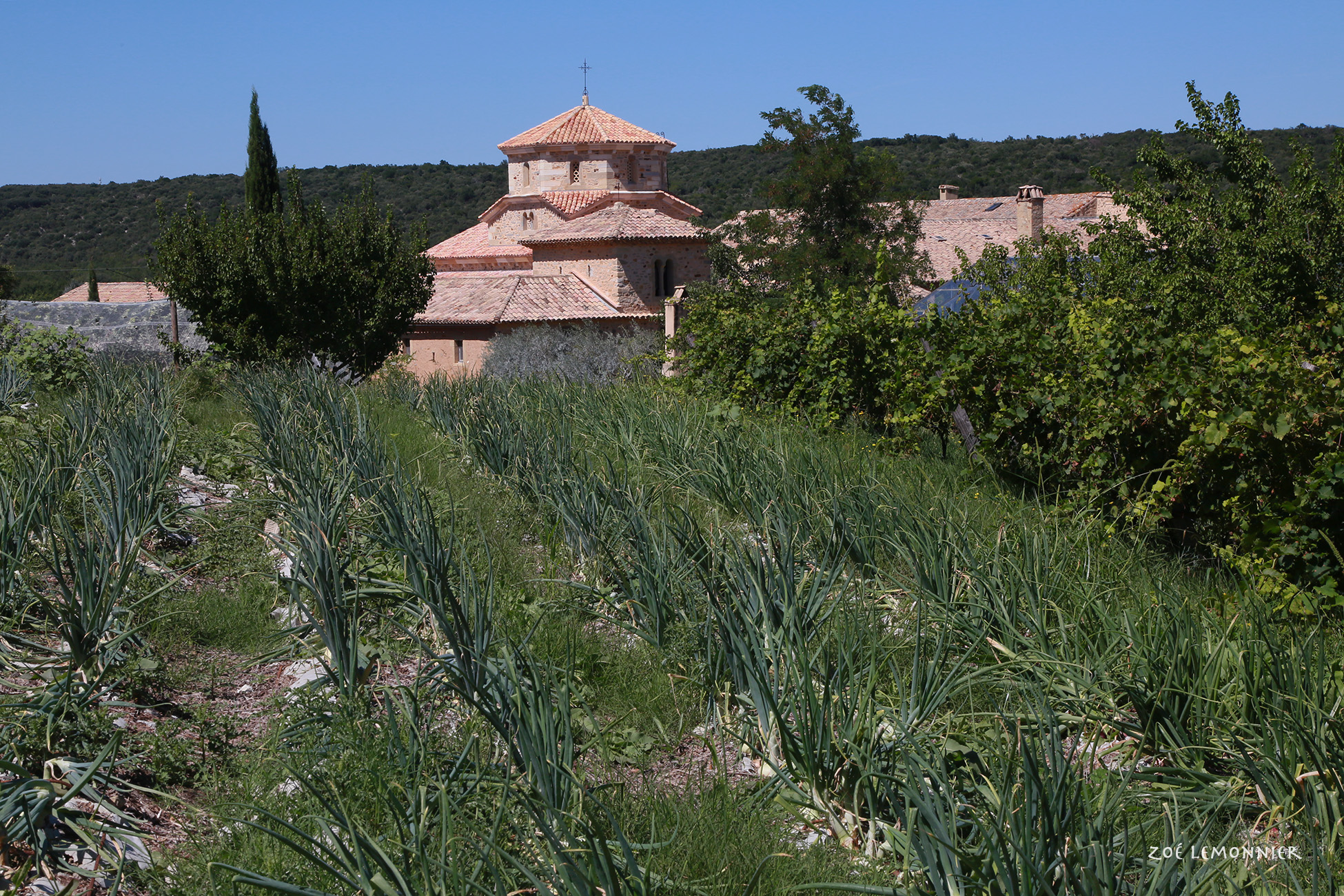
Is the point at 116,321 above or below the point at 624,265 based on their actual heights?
below

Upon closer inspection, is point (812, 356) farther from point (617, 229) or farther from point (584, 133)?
point (584, 133)

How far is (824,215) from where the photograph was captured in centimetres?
2759

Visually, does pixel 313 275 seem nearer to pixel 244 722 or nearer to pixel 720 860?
pixel 244 722

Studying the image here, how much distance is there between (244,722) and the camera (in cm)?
312

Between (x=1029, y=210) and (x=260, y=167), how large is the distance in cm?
2418

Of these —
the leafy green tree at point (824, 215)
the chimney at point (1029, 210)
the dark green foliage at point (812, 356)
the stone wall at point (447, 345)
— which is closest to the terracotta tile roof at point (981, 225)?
the chimney at point (1029, 210)

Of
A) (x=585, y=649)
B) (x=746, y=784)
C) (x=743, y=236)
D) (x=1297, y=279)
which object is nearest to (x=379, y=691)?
(x=585, y=649)

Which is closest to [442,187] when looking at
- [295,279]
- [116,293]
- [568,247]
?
[116,293]

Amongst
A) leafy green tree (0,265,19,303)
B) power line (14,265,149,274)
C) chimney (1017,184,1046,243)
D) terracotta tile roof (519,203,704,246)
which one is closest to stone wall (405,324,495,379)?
terracotta tile roof (519,203,704,246)

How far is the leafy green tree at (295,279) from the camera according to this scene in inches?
581

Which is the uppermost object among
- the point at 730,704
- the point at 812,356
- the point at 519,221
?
the point at 519,221

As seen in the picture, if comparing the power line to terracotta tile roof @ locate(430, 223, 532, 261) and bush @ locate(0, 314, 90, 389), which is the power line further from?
bush @ locate(0, 314, 90, 389)

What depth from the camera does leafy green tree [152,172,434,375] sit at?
48.4ft

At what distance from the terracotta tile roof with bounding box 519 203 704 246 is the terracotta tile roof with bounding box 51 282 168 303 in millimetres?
15941
